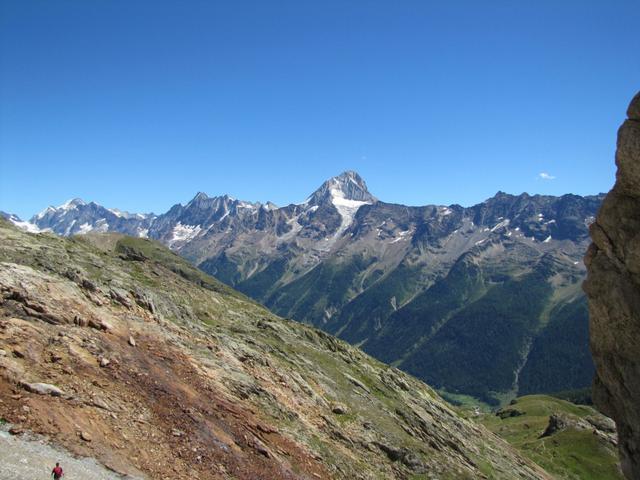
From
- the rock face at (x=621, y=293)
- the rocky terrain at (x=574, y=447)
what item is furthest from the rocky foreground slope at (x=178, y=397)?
the rocky terrain at (x=574, y=447)

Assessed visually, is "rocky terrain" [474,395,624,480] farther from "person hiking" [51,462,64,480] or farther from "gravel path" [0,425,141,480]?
"person hiking" [51,462,64,480]

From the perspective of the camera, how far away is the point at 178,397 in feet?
133

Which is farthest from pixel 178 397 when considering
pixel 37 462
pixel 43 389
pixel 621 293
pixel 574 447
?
pixel 574 447

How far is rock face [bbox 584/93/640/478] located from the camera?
4007 centimetres

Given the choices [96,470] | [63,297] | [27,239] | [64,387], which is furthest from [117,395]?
[27,239]

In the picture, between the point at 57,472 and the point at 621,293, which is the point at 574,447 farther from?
the point at 57,472

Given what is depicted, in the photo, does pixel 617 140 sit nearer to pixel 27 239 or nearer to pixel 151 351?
pixel 151 351

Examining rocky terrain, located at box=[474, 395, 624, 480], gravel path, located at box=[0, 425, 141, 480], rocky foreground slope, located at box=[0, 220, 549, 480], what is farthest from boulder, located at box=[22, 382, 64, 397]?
rocky terrain, located at box=[474, 395, 624, 480]

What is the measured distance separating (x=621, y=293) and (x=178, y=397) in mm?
38675

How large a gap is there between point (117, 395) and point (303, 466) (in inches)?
674

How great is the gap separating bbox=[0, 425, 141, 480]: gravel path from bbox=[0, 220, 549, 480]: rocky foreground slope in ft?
2.22

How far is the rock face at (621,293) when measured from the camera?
40066mm

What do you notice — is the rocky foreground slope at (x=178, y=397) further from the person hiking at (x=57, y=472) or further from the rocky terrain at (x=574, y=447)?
the rocky terrain at (x=574, y=447)

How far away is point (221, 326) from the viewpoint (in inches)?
3408
